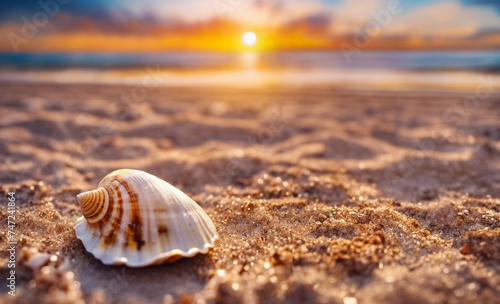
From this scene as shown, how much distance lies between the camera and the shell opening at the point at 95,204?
165 cm

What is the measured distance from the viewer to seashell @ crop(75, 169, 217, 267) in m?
1.51

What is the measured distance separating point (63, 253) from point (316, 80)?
30.1 ft

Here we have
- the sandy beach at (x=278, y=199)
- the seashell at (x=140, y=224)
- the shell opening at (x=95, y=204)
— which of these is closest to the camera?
the sandy beach at (x=278, y=199)

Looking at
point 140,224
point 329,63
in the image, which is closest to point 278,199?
point 140,224

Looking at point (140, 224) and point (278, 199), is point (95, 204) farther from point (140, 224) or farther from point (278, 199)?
point (278, 199)

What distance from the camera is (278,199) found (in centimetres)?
228

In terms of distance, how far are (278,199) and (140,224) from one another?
993 millimetres

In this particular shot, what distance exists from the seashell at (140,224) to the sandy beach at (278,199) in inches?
2.9

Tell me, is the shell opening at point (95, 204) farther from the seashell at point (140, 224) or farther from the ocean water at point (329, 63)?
the ocean water at point (329, 63)

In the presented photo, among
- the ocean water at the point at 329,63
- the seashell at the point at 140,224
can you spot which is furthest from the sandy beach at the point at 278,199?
the ocean water at the point at 329,63

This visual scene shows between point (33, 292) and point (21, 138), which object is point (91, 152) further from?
point (33, 292)

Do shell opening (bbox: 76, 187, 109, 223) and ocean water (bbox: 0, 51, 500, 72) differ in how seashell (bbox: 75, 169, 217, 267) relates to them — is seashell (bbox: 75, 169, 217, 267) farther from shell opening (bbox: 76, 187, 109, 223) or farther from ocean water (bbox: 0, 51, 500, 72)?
ocean water (bbox: 0, 51, 500, 72)

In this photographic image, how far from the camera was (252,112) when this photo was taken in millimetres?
5340

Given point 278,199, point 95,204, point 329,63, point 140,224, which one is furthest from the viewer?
point 329,63
